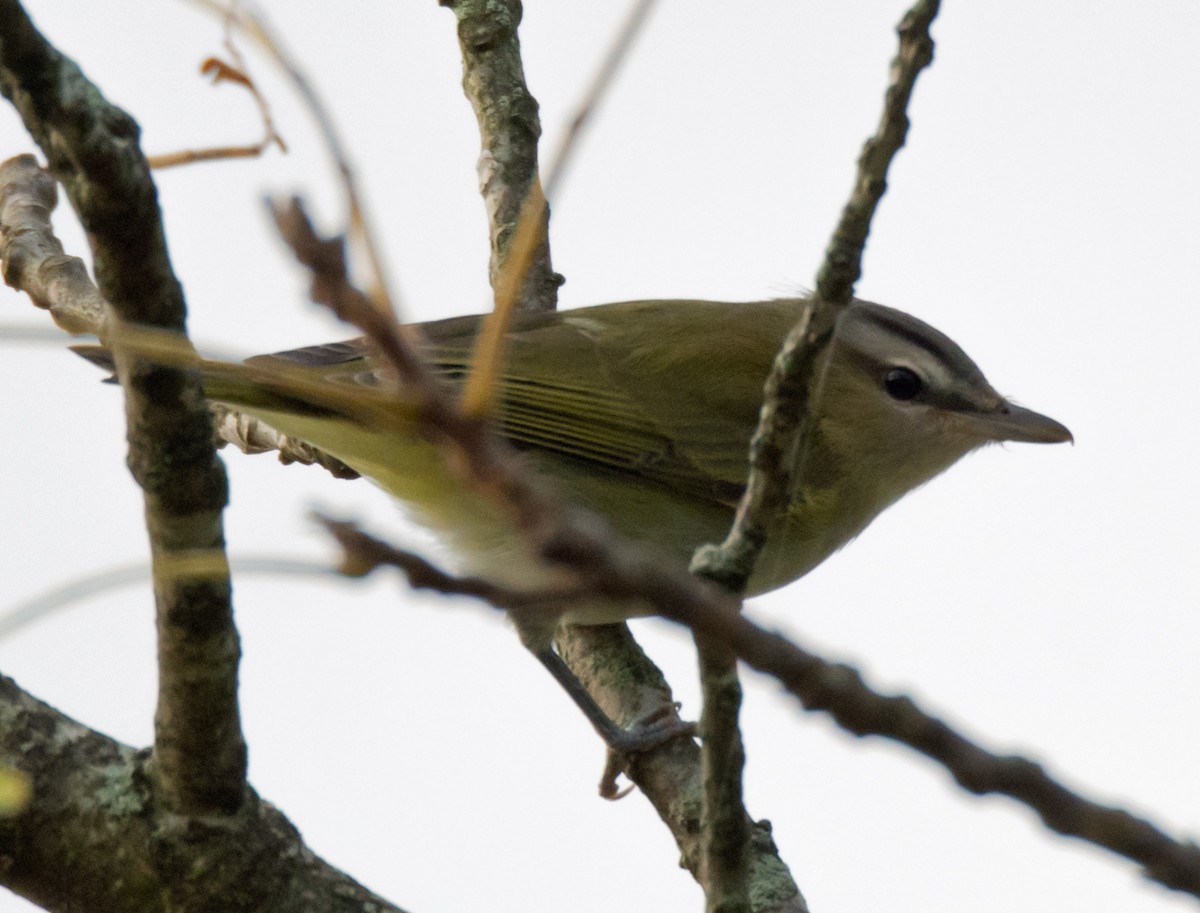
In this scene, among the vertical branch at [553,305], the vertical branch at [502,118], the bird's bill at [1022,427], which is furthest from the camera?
the vertical branch at [502,118]

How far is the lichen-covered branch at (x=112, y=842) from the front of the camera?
2.57 m

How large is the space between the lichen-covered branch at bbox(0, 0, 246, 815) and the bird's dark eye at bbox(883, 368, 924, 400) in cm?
295

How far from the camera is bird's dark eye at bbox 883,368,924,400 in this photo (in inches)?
190

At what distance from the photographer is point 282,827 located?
2.71m

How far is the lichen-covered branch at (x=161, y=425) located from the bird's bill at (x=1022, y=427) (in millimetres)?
3049

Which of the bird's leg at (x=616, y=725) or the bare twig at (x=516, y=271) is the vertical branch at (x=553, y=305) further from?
the bare twig at (x=516, y=271)

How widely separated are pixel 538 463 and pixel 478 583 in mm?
3285

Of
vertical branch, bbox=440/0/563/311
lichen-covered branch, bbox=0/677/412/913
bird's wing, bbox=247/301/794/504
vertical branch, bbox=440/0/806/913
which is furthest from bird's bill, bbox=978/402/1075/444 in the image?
lichen-covered branch, bbox=0/677/412/913

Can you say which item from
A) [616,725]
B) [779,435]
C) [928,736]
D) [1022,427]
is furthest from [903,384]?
[928,736]

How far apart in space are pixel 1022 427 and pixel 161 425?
3.40 metres

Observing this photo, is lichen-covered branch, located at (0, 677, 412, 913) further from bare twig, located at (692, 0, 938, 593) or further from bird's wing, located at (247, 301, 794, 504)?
bird's wing, located at (247, 301, 794, 504)

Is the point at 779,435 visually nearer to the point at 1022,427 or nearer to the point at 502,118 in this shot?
the point at 1022,427

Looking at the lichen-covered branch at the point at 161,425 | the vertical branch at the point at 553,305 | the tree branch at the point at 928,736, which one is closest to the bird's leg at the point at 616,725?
the vertical branch at the point at 553,305

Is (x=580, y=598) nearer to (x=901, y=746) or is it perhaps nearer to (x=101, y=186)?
(x=901, y=746)
